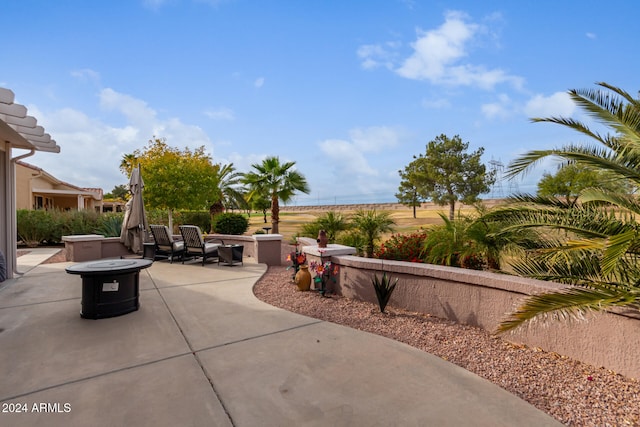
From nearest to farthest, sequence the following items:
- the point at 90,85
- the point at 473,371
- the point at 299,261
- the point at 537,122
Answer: the point at 473,371 → the point at 537,122 → the point at 299,261 → the point at 90,85

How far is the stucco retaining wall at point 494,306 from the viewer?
301 cm

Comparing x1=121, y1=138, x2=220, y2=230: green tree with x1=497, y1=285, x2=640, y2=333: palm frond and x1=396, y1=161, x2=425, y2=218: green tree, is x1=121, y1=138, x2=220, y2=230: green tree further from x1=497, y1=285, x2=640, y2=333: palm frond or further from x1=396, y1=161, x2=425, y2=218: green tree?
x1=396, y1=161, x2=425, y2=218: green tree

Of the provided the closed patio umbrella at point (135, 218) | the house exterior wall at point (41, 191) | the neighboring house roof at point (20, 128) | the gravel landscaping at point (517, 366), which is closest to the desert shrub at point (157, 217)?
the house exterior wall at point (41, 191)

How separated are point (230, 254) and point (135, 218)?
3474mm

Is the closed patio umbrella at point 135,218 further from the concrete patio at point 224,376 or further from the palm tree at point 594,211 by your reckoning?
the palm tree at point 594,211

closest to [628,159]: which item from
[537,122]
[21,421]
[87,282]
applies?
[537,122]

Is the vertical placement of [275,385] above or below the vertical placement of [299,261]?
below

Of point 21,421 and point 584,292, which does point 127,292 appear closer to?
point 21,421

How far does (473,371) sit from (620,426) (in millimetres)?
1056

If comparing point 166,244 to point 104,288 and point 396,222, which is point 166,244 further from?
point 396,222

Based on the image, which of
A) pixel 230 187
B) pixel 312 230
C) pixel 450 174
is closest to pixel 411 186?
pixel 450 174

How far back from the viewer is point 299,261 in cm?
637

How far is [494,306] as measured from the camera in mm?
3938

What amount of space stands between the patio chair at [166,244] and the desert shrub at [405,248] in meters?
5.68
